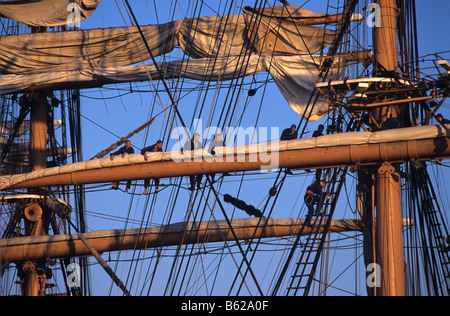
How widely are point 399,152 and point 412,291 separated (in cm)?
280

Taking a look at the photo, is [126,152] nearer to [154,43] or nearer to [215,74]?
[215,74]

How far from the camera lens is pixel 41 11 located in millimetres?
27891

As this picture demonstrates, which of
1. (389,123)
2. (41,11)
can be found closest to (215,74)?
(41,11)

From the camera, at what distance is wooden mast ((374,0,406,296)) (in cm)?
1720

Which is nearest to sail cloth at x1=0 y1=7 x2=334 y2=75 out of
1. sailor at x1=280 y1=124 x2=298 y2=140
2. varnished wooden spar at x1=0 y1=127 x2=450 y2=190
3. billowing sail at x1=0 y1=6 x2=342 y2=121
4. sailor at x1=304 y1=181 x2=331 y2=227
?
billowing sail at x1=0 y1=6 x2=342 y2=121

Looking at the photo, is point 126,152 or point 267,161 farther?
point 126,152

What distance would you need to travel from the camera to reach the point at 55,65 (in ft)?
90.7

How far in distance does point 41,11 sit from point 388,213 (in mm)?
14461

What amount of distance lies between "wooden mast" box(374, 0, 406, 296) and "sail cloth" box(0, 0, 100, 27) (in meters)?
11.7

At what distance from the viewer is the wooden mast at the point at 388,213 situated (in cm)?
1720

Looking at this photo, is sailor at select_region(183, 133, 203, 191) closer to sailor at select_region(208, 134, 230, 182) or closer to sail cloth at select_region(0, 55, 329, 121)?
sailor at select_region(208, 134, 230, 182)

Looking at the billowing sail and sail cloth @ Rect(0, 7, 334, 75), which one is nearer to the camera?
the billowing sail
